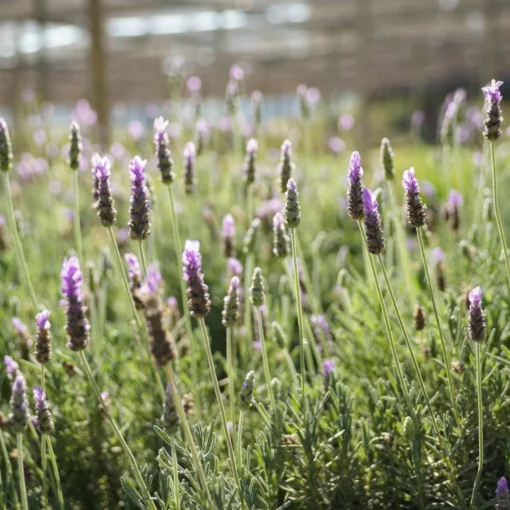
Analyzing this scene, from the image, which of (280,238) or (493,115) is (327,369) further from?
(493,115)

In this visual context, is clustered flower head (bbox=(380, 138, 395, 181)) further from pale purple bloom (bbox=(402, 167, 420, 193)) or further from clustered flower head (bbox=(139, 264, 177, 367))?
clustered flower head (bbox=(139, 264, 177, 367))

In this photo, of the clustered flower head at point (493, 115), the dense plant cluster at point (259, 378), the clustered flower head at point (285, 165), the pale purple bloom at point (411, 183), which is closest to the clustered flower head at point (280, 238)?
the dense plant cluster at point (259, 378)

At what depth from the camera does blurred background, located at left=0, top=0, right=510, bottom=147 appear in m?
8.39

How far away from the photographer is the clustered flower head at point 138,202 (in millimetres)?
1429

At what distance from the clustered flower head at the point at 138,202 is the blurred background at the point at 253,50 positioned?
181cm

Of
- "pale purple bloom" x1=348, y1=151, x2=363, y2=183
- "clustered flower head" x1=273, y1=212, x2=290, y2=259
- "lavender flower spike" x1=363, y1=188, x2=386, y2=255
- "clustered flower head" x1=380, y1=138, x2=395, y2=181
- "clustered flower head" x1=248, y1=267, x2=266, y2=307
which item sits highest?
"pale purple bloom" x1=348, y1=151, x2=363, y2=183

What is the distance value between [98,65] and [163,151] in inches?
198

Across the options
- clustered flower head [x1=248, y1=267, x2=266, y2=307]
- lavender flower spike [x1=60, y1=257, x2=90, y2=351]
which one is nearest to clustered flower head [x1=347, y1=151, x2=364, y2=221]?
clustered flower head [x1=248, y1=267, x2=266, y2=307]

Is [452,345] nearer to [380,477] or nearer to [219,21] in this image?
[380,477]

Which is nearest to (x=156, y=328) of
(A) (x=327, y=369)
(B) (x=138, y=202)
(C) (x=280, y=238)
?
(B) (x=138, y=202)

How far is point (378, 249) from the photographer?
137 cm

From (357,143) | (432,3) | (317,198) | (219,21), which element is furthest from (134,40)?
(317,198)

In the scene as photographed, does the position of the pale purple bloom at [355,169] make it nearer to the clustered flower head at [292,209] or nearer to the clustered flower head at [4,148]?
the clustered flower head at [292,209]

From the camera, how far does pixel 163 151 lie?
1648 mm
